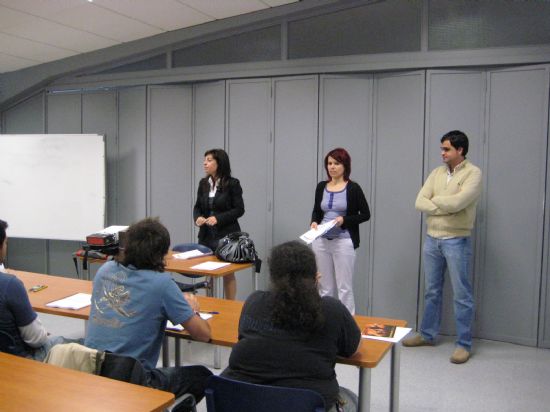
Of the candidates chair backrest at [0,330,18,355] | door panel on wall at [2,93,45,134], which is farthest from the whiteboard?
chair backrest at [0,330,18,355]

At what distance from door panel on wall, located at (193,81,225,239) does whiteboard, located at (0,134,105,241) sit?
116 centimetres

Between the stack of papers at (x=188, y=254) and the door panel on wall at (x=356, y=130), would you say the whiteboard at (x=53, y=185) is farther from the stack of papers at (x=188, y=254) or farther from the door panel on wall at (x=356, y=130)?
the door panel on wall at (x=356, y=130)

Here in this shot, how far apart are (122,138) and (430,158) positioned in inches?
139

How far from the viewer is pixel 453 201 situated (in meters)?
3.78

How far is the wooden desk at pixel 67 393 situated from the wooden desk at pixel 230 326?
62 cm

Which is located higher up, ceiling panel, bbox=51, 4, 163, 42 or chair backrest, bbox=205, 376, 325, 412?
ceiling panel, bbox=51, 4, 163, 42

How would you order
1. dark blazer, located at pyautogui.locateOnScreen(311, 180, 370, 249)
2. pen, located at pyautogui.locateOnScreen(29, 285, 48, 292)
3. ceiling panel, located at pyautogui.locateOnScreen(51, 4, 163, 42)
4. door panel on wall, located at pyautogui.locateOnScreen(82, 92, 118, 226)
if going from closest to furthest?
pen, located at pyautogui.locateOnScreen(29, 285, 48, 292) < dark blazer, located at pyautogui.locateOnScreen(311, 180, 370, 249) < ceiling panel, located at pyautogui.locateOnScreen(51, 4, 163, 42) < door panel on wall, located at pyautogui.locateOnScreen(82, 92, 118, 226)

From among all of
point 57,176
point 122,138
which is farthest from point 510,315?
point 57,176

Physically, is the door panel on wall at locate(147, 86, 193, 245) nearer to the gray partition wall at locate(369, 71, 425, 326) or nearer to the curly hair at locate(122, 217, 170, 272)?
the gray partition wall at locate(369, 71, 425, 326)

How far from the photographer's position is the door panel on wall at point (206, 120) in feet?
18.0

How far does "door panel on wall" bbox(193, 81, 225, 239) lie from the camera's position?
5.48 meters

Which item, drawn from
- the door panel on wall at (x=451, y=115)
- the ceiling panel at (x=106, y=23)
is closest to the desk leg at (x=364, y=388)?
the door panel on wall at (x=451, y=115)

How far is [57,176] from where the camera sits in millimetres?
6121

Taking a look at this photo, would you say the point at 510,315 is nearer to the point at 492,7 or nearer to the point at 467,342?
the point at 467,342
